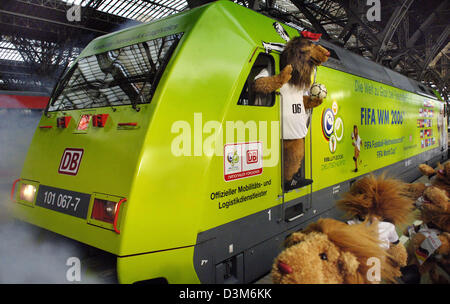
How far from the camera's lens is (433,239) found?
2.78 m

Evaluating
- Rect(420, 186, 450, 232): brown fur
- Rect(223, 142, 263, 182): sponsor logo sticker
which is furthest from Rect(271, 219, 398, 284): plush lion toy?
Rect(420, 186, 450, 232): brown fur

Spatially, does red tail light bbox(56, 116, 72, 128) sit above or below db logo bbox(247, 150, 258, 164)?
above

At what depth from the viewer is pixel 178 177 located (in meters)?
2.40

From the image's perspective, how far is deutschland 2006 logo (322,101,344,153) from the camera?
13.6 feet

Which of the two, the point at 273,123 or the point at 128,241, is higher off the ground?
the point at 273,123

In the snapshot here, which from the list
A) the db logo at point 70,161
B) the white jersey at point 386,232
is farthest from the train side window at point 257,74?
the db logo at point 70,161

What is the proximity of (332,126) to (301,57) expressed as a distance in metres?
1.49

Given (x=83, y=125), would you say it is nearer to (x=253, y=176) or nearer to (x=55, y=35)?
(x=253, y=176)

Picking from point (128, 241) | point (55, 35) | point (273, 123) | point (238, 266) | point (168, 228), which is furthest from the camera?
point (55, 35)

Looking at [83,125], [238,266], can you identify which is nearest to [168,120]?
Answer: [83,125]

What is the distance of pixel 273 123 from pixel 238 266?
141cm

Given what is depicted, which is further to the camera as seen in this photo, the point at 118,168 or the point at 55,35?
the point at 55,35

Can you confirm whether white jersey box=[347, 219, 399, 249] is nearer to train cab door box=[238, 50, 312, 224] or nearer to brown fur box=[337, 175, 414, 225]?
brown fur box=[337, 175, 414, 225]

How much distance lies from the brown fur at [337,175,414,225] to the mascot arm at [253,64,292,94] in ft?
3.80
